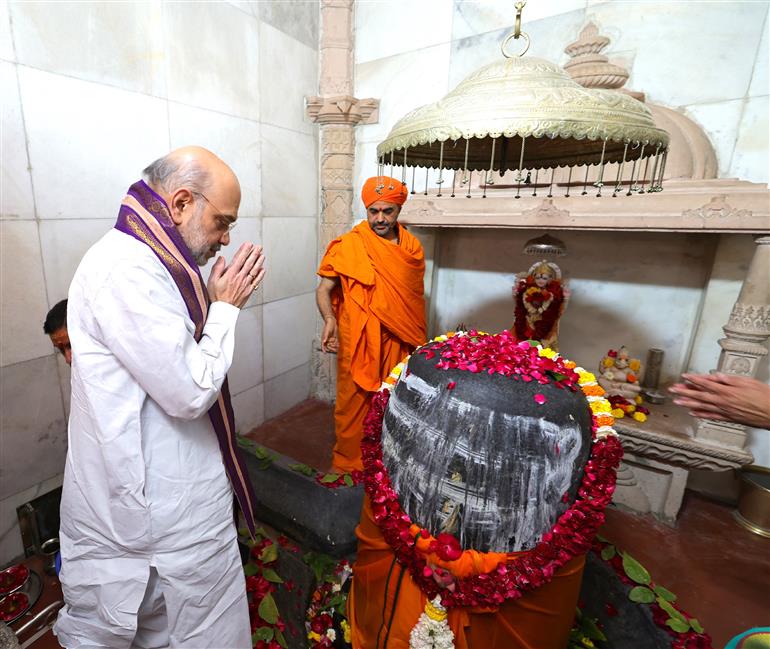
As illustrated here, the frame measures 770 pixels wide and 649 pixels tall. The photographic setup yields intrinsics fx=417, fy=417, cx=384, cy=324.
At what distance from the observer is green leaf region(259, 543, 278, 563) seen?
2100mm

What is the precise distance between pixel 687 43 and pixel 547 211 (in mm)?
1372

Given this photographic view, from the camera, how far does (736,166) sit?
260 cm

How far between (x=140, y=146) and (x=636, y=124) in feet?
8.86

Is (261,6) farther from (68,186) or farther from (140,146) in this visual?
(68,186)

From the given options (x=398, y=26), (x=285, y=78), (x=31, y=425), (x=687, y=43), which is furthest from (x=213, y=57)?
(x=687, y=43)

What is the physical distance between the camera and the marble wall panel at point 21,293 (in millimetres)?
2107

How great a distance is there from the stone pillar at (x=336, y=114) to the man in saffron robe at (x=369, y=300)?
136 centimetres

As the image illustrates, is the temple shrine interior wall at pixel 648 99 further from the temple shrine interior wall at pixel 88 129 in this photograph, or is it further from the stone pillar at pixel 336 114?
the temple shrine interior wall at pixel 88 129

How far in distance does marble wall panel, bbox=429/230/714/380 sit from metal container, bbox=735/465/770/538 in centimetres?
77

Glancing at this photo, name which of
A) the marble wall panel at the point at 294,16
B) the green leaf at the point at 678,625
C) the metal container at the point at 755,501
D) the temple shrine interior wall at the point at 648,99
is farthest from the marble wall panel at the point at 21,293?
the metal container at the point at 755,501

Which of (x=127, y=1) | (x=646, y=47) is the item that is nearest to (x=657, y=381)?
(x=646, y=47)

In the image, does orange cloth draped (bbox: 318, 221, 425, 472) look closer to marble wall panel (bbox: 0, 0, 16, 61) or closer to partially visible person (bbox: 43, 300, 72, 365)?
partially visible person (bbox: 43, 300, 72, 365)

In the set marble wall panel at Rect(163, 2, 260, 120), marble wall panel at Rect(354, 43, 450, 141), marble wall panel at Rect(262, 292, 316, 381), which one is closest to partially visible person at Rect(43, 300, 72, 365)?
marble wall panel at Rect(163, 2, 260, 120)

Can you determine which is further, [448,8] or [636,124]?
[448,8]
